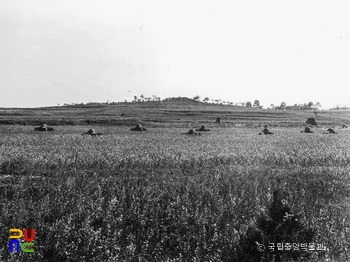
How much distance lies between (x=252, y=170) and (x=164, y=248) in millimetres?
6968

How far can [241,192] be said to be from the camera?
899 cm

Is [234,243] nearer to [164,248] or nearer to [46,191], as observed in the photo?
[164,248]

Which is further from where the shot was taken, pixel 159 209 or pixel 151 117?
pixel 151 117

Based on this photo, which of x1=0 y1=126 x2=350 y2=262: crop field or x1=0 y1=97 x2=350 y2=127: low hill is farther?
x1=0 y1=97 x2=350 y2=127: low hill

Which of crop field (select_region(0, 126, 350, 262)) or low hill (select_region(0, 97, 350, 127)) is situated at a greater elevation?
low hill (select_region(0, 97, 350, 127))

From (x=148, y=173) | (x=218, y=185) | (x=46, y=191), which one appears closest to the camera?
(x=46, y=191)

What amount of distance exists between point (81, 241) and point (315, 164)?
12162 mm

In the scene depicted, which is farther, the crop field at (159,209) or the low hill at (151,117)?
the low hill at (151,117)

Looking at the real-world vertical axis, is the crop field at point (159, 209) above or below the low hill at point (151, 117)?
below

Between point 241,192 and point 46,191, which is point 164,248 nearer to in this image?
point 241,192

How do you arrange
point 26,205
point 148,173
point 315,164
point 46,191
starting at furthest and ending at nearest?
point 315,164 → point 148,173 → point 46,191 → point 26,205

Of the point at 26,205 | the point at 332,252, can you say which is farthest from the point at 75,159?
the point at 332,252

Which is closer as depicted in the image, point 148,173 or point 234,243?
point 234,243

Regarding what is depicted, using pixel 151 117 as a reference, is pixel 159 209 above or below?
below
